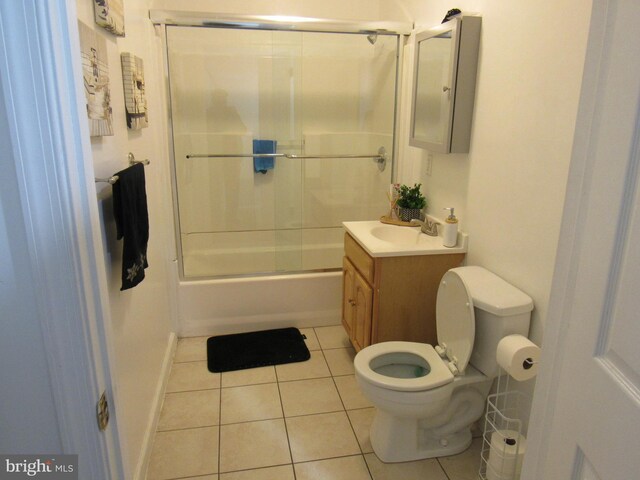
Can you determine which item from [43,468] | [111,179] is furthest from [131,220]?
[43,468]

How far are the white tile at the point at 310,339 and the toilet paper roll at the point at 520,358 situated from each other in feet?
4.96

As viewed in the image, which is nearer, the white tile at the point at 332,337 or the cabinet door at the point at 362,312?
the cabinet door at the point at 362,312

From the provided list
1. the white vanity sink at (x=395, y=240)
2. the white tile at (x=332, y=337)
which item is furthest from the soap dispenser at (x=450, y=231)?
the white tile at (x=332, y=337)

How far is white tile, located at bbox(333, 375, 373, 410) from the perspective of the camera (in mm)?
2426

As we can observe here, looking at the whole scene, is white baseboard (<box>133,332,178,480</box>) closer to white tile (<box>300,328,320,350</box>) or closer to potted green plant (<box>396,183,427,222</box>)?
Answer: white tile (<box>300,328,320,350</box>)

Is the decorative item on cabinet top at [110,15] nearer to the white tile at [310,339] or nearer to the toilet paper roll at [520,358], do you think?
the toilet paper roll at [520,358]

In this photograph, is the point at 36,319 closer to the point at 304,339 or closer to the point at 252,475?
the point at 252,475

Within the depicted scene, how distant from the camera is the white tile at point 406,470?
1.96m

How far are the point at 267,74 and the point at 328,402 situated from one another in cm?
224

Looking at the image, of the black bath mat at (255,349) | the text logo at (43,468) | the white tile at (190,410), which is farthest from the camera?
the black bath mat at (255,349)

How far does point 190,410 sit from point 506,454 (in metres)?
1.51

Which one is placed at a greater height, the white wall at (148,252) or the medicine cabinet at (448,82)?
the medicine cabinet at (448,82)

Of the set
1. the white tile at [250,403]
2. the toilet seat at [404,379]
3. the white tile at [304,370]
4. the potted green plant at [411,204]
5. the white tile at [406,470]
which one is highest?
the potted green plant at [411,204]

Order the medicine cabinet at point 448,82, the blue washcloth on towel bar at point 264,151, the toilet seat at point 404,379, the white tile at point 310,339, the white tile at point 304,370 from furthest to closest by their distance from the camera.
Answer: the blue washcloth on towel bar at point 264,151
the white tile at point 310,339
the white tile at point 304,370
the medicine cabinet at point 448,82
the toilet seat at point 404,379
